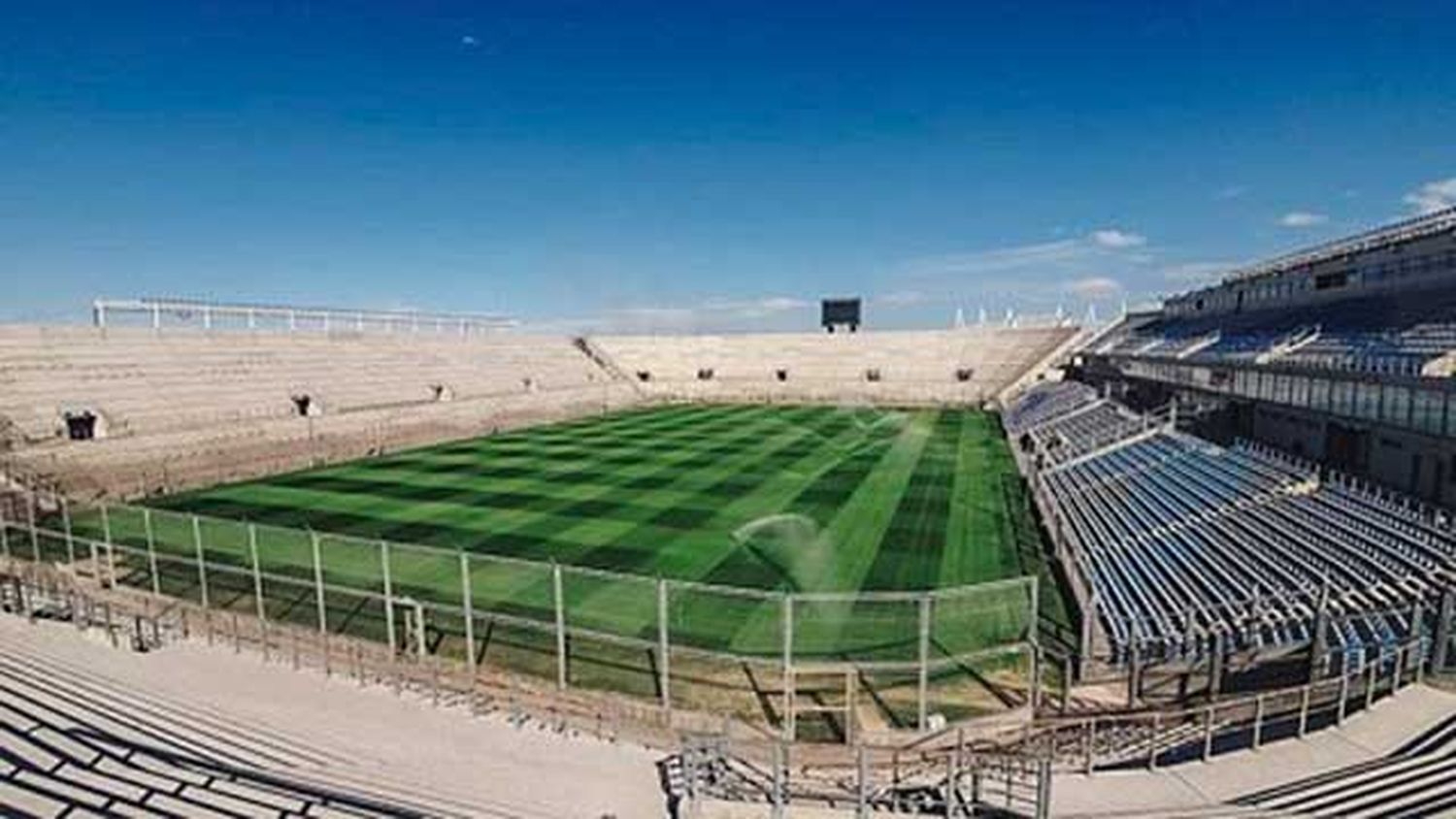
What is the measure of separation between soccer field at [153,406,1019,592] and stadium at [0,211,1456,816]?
190 mm

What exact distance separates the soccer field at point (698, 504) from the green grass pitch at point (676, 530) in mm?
96

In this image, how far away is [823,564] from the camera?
1869 cm

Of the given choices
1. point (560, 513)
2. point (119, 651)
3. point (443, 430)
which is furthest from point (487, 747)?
point (443, 430)

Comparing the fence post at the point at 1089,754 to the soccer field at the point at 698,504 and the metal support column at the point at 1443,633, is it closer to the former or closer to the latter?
the metal support column at the point at 1443,633

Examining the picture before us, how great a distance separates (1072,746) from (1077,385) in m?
41.5

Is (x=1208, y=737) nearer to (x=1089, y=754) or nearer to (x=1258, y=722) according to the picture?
(x=1258, y=722)

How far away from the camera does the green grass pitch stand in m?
15.1

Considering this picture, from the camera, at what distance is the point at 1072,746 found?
10406mm

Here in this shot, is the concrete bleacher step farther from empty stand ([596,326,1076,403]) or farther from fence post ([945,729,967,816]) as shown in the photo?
empty stand ([596,326,1076,403])

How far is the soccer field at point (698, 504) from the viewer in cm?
1883

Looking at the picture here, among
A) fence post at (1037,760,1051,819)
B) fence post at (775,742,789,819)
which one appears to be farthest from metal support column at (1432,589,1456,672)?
fence post at (775,742,789,819)

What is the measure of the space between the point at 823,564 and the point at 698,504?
715 cm

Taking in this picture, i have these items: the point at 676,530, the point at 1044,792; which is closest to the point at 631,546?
the point at 676,530

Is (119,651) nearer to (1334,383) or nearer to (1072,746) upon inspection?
(1072,746)
